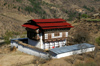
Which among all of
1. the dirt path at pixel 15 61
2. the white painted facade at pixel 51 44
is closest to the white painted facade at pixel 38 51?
the white painted facade at pixel 51 44

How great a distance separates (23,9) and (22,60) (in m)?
63.5

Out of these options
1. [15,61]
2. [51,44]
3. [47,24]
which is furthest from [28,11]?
[15,61]

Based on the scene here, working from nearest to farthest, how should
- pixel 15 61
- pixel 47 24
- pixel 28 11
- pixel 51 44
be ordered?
pixel 15 61 → pixel 47 24 → pixel 51 44 → pixel 28 11

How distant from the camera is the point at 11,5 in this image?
78812 millimetres

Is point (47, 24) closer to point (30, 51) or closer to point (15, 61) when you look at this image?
point (30, 51)

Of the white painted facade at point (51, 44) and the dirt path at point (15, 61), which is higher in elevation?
the white painted facade at point (51, 44)

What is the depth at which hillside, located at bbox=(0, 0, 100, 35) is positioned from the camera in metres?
62.6

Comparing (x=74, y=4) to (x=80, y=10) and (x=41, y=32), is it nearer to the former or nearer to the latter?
(x=80, y=10)

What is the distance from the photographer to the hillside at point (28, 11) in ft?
205

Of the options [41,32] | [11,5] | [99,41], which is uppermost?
[11,5]

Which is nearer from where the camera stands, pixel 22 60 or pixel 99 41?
pixel 22 60

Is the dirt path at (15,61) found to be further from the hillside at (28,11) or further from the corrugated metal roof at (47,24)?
the hillside at (28,11)

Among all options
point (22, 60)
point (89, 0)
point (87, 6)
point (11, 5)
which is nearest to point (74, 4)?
point (87, 6)

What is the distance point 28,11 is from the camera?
277ft
